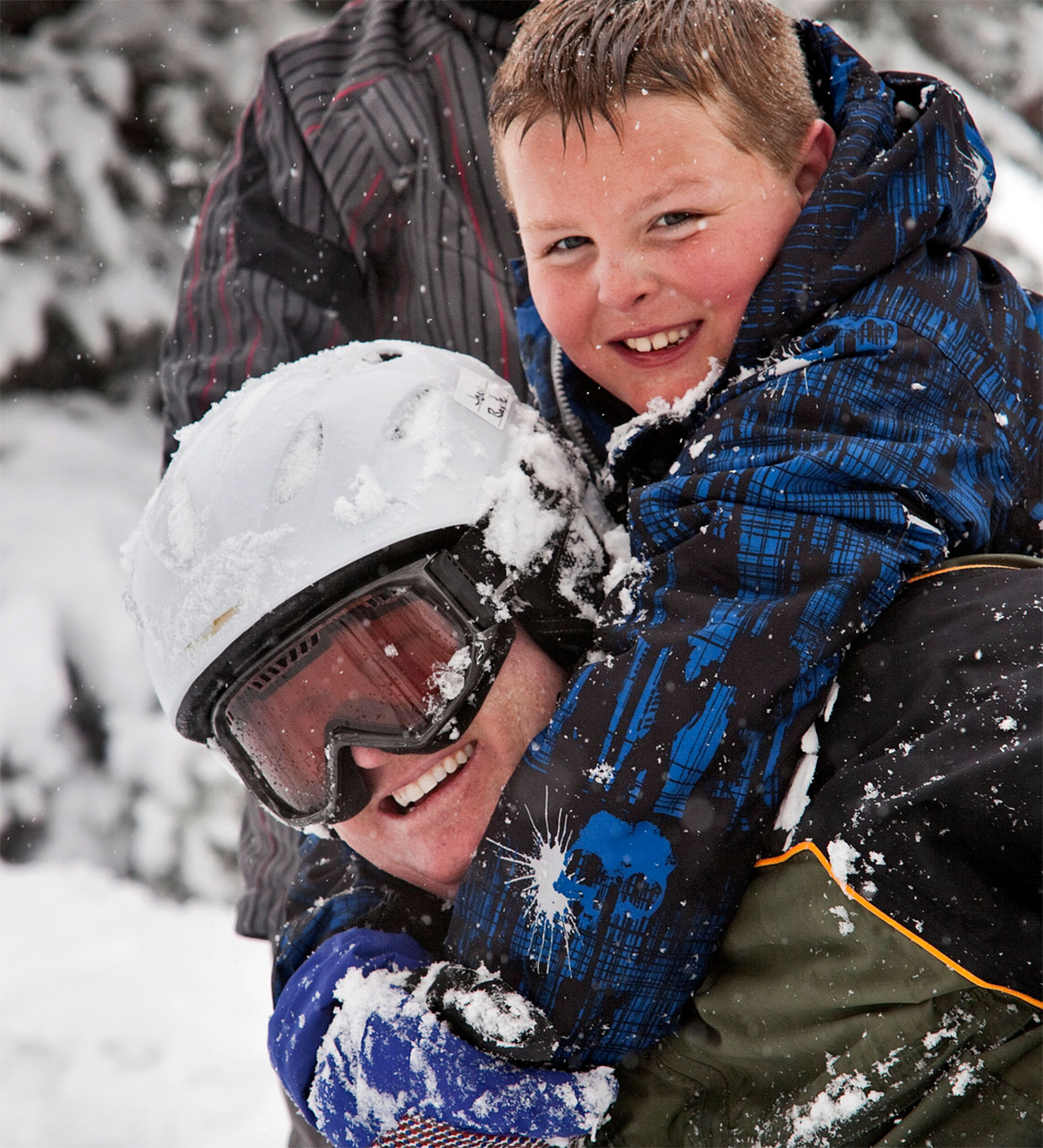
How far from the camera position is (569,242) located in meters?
1.77

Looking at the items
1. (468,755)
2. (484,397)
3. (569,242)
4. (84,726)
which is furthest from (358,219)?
(84,726)

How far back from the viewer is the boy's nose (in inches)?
66.1

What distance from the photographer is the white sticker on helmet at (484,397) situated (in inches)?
75.7

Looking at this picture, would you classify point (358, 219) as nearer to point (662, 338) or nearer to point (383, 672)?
point (662, 338)

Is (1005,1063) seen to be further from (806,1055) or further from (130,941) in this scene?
(130,941)

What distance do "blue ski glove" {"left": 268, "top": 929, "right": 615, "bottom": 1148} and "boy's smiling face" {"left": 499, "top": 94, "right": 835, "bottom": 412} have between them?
100cm

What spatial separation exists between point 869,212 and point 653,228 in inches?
13.0

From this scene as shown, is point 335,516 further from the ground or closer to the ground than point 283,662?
further from the ground

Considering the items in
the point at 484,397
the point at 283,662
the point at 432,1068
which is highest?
the point at 484,397

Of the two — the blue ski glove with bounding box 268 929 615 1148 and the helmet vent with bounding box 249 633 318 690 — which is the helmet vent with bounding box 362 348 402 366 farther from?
the blue ski glove with bounding box 268 929 615 1148

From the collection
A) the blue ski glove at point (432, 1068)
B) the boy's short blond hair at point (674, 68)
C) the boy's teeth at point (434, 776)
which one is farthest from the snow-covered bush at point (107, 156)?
the blue ski glove at point (432, 1068)

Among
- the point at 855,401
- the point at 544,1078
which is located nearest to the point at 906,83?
the point at 855,401

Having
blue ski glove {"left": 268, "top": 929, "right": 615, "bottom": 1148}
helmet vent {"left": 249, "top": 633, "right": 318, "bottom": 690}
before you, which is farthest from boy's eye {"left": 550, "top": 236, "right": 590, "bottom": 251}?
blue ski glove {"left": 268, "top": 929, "right": 615, "bottom": 1148}

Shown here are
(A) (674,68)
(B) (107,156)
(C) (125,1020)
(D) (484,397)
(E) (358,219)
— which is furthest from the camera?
(B) (107,156)
